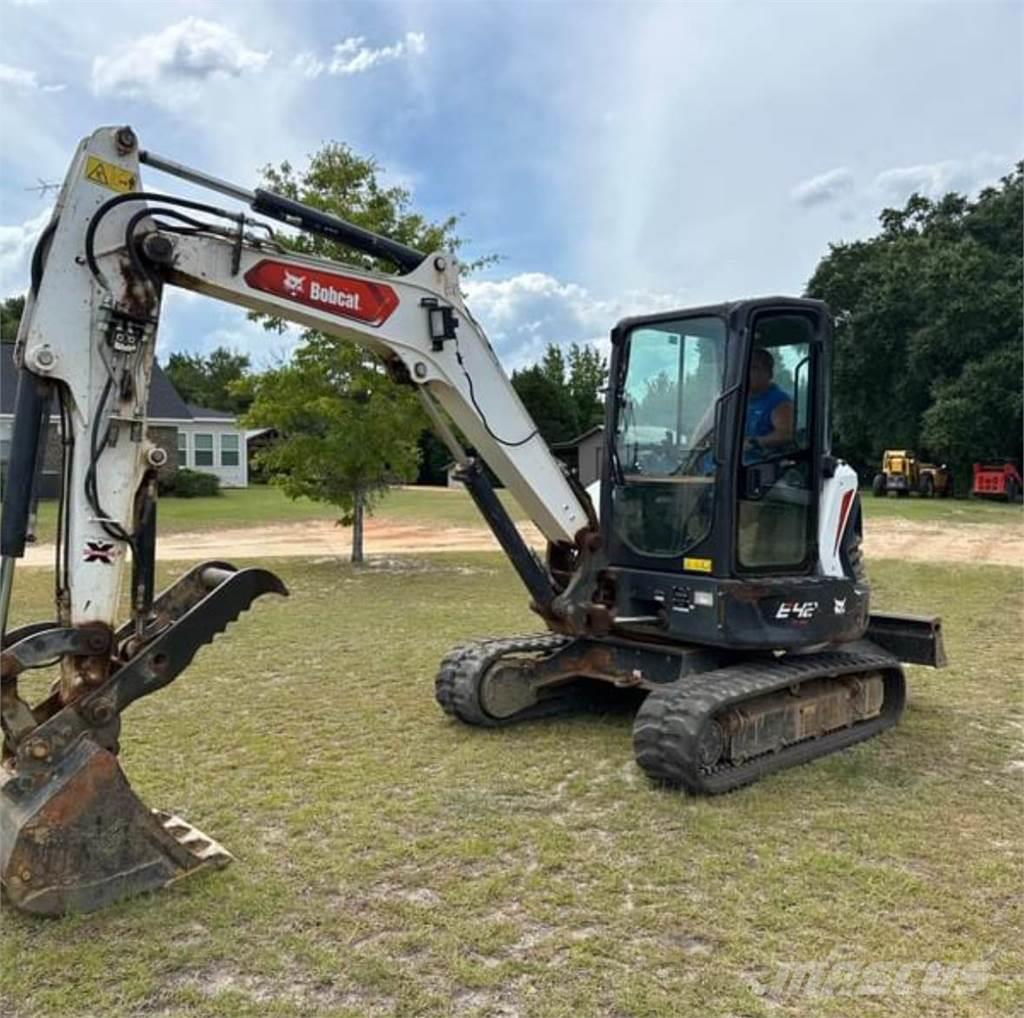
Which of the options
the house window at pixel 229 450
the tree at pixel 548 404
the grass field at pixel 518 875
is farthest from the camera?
the tree at pixel 548 404

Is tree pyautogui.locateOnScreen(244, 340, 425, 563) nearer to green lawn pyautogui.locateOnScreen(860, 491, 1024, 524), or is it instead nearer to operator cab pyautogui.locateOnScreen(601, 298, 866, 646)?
operator cab pyautogui.locateOnScreen(601, 298, 866, 646)

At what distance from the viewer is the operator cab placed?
5395mm

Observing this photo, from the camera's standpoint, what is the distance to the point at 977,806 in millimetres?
4863

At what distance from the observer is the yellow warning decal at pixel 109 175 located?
150 inches

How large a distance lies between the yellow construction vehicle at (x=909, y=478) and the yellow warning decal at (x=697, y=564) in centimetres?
3138

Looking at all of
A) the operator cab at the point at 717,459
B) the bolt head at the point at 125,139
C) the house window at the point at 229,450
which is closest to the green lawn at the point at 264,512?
the house window at the point at 229,450

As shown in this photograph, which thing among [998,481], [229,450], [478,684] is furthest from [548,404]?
[478,684]

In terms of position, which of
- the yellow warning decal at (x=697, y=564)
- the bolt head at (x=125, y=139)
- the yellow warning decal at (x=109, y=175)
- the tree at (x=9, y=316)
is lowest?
the yellow warning decal at (x=697, y=564)

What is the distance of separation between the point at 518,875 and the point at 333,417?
34.0ft

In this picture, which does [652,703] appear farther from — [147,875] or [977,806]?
[147,875]

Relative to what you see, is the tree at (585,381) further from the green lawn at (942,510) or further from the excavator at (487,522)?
the excavator at (487,522)

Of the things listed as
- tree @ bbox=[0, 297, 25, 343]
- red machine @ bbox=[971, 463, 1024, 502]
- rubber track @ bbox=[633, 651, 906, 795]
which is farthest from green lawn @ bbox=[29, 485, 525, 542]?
tree @ bbox=[0, 297, 25, 343]

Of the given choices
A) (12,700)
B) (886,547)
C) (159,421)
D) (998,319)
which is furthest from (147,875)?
(998,319)

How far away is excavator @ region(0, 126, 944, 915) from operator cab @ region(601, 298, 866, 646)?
15 mm
